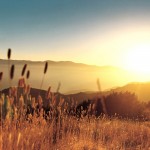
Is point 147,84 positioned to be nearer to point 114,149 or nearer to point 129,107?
point 129,107

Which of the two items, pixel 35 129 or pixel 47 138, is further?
pixel 47 138

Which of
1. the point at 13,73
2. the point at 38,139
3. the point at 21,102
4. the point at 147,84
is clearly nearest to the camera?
the point at 13,73

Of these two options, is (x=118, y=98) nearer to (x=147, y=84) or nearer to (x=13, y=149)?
(x=13, y=149)

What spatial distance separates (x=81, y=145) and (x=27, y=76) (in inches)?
113

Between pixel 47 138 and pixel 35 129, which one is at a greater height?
pixel 35 129

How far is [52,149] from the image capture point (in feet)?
19.7

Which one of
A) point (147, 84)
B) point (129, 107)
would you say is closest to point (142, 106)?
point (129, 107)

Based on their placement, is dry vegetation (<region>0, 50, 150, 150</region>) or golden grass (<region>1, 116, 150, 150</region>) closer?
dry vegetation (<region>0, 50, 150, 150</region>)

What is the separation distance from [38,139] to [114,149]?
1.64 metres

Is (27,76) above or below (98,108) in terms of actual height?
above

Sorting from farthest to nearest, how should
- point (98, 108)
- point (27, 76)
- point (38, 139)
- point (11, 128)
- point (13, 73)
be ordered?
point (98, 108), point (38, 139), point (11, 128), point (27, 76), point (13, 73)

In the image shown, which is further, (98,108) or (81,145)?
(98,108)

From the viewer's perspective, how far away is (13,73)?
389 cm

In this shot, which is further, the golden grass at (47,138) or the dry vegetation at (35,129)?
the golden grass at (47,138)
